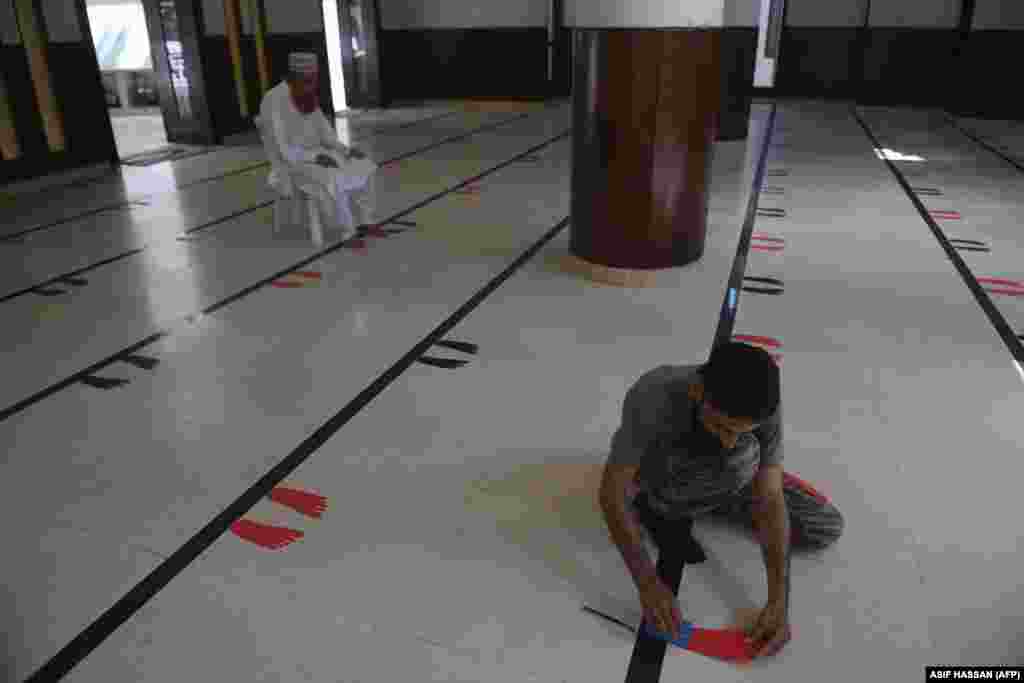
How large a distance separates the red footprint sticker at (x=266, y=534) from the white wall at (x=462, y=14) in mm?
13037

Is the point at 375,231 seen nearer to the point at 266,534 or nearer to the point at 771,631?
the point at 266,534

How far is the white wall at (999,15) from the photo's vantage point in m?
10.4

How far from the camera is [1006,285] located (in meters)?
4.06

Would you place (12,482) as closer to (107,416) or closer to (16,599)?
(107,416)

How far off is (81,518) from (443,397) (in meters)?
1.27

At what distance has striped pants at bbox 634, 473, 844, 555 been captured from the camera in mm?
2020

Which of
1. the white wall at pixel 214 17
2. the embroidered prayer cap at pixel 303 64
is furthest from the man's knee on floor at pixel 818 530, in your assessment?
the white wall at pixel 214 17

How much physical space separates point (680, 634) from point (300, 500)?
3.91 feet

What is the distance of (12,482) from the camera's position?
2.46 m

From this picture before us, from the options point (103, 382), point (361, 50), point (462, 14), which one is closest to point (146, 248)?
point (103, 382)

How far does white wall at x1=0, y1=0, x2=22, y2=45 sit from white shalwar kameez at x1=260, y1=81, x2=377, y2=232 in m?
3.68

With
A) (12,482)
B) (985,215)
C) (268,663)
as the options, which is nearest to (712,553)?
(268,663)

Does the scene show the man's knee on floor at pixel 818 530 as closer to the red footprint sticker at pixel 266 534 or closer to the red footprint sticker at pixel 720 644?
the red footprint sticker at pixel 720 644

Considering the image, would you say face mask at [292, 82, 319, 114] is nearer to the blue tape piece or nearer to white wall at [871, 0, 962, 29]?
the blue tape piece
